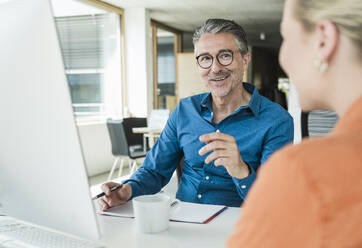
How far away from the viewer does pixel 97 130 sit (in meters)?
6.21

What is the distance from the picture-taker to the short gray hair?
1.67m

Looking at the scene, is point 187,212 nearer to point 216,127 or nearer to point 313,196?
point 216,127

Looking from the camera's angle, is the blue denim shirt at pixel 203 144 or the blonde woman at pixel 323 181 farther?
the blue denim shirt at pixel 203 144

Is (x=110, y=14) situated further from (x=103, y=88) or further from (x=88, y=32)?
(x=103, y=88)

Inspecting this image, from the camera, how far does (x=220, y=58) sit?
170cm

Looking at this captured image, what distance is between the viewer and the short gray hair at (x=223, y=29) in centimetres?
167

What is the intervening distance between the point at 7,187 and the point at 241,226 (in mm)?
646

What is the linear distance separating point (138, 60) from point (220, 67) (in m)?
5.62

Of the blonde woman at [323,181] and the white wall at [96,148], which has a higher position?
the blonde woman at [323,181]

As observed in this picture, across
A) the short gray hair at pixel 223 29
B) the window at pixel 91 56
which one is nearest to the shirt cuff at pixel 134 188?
the short gray hair at pixel 223 29

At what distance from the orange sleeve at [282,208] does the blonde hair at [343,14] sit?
0.66ft

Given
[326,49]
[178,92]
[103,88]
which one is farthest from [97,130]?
[326,49]

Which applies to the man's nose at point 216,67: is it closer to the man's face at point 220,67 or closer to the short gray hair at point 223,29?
the man's face at point 220,67

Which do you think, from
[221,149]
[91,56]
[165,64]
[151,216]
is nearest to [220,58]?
[221,149]
